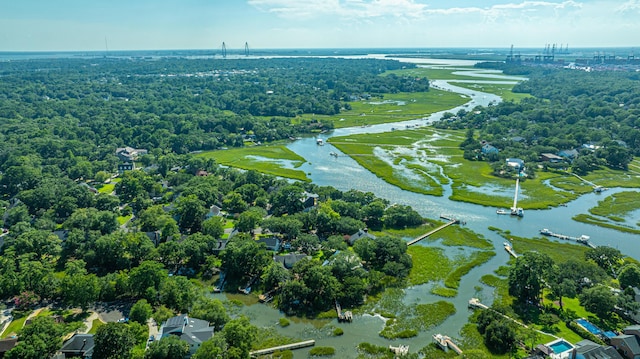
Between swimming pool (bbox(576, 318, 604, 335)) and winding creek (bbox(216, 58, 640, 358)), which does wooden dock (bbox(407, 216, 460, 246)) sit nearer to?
winding creek (bbox(216, 58, 640, 358))

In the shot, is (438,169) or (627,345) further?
(438,169)

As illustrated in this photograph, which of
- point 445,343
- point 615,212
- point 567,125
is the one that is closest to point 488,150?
point 615,212

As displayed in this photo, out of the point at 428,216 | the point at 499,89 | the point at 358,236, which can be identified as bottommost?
the point at 428,216

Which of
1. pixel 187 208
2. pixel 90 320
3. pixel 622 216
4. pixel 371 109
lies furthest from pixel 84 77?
pixel 622 216

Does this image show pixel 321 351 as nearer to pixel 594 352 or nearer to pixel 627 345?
pixel 594 352

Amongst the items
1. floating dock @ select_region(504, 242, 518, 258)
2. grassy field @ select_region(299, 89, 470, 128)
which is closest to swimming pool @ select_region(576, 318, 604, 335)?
floating dock @ select_region(504, 242, 518, 258)

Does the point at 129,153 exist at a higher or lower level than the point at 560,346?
higher
